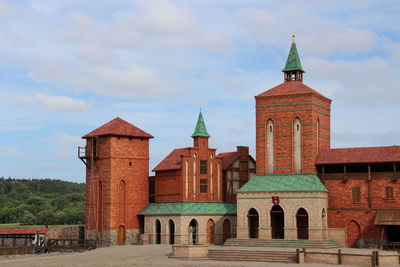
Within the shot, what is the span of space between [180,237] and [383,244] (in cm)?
1901

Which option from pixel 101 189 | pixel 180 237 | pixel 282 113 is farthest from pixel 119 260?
pixel 282 113

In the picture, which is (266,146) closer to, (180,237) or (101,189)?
→ (180,237)

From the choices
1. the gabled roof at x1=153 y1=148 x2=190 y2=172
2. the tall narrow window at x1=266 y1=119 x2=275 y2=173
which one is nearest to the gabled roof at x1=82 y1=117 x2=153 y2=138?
the gabled roof at x1=153 y1=148 x2=190 y2=172

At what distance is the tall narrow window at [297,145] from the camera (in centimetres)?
6303

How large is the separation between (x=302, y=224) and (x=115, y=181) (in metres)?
19.2

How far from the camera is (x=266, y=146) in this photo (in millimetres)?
64688

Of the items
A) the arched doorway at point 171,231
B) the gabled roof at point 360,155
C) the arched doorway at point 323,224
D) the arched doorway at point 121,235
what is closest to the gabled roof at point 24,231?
the arched doorway at point 121,235

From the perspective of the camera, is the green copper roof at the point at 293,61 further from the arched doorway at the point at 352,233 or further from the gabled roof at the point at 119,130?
the arched doorway at the point at 352,233

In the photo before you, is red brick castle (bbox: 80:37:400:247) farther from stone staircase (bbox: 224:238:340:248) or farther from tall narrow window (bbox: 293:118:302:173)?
stone staircase (bbox: 224:238:340:248)

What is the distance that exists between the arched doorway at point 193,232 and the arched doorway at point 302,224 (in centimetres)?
1019

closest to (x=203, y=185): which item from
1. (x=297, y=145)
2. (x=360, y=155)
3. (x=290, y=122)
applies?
(x=297, y=145)

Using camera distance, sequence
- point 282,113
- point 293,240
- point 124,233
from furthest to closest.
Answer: point 124,233
point 282,113
point 293,240

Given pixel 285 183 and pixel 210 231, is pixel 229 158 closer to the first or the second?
pixel 210 231

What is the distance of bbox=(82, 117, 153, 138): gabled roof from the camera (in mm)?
68625
